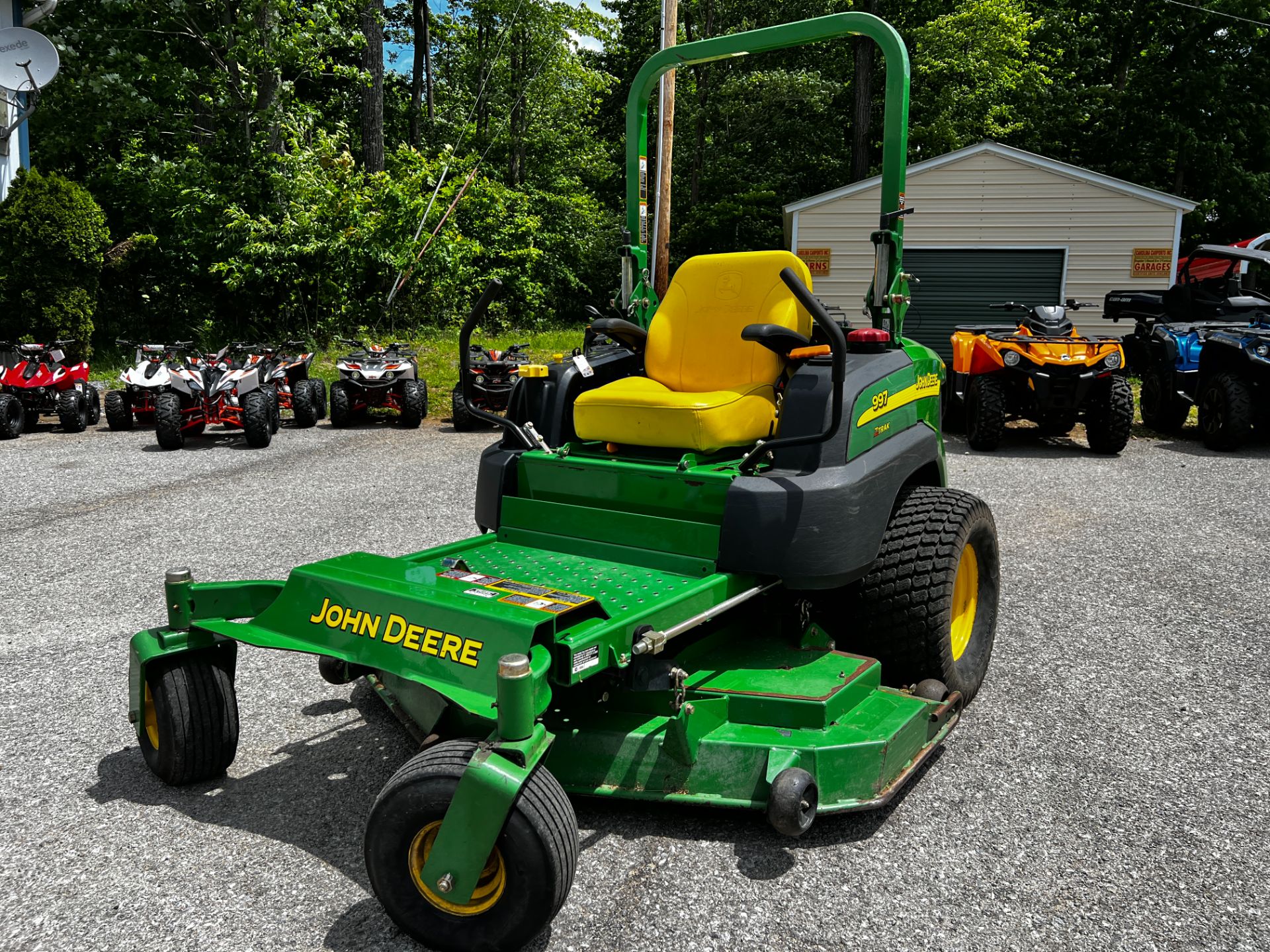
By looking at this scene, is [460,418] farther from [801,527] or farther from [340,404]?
[801,527]

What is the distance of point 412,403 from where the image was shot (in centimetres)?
1071

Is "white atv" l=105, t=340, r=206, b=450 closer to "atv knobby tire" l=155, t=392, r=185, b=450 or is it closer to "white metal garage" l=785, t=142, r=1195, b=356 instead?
"atv knobby tire" l=155, t=392, r=185, b=450

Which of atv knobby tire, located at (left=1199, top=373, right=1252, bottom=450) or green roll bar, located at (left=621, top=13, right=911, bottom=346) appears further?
atv knobby tire, located at (left=1199, top=373, right=1252, bottom=450)

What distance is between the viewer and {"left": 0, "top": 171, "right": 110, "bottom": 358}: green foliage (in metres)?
12.0

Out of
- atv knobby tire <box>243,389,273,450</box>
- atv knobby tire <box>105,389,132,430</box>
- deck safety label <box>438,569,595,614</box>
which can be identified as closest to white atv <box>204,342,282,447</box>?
atv knobby tire <box>243,389,273,450</box>

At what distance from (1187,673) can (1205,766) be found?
91 cm

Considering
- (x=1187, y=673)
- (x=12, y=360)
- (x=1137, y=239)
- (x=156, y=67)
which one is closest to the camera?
(x=1187, y=673)

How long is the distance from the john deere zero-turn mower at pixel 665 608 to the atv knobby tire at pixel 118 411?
25.9 ft

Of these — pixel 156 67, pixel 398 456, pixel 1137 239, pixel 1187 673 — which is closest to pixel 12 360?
pixel 398 456

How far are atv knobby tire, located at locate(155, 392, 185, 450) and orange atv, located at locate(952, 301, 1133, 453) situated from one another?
7.35 meters

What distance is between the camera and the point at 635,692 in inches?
111

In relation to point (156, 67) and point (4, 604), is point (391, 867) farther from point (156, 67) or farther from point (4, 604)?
point (156, 67)

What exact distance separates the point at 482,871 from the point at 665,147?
9.82m

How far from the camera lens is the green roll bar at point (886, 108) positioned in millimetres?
3678
